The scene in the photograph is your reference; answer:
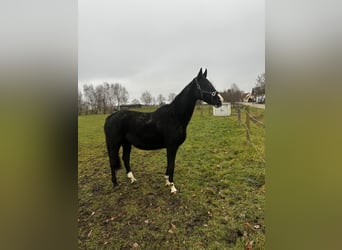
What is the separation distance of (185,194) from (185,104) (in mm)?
725

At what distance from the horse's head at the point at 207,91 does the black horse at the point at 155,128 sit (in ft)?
0.05

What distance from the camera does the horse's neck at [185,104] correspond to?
1764mm

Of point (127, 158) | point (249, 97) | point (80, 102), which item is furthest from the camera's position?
point (127, 158)

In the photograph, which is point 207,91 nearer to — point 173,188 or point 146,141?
point 146,141

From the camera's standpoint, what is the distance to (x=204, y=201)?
1.76 m

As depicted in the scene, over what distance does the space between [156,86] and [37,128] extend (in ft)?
2.90

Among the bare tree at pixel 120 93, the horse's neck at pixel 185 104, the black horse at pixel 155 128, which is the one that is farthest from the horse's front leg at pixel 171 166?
the bare tree at pixel 120 93

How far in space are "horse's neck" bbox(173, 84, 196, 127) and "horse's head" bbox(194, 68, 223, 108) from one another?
6 cm

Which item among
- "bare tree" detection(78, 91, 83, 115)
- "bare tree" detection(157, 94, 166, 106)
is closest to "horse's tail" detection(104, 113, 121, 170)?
"bare tree" detection(78, 91, 83, 115)

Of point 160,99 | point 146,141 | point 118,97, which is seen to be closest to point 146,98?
point 160,99

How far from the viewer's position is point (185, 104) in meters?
A: 1.78

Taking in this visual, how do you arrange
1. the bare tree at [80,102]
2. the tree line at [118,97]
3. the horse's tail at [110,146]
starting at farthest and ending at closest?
the horse's tail at [110,146] < the tree line at [118,97] < the bare tree at [80,102]

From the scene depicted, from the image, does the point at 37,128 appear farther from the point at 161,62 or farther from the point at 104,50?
the point at 161,62

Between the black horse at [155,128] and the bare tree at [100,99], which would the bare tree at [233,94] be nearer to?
the black horse at [155,128]
